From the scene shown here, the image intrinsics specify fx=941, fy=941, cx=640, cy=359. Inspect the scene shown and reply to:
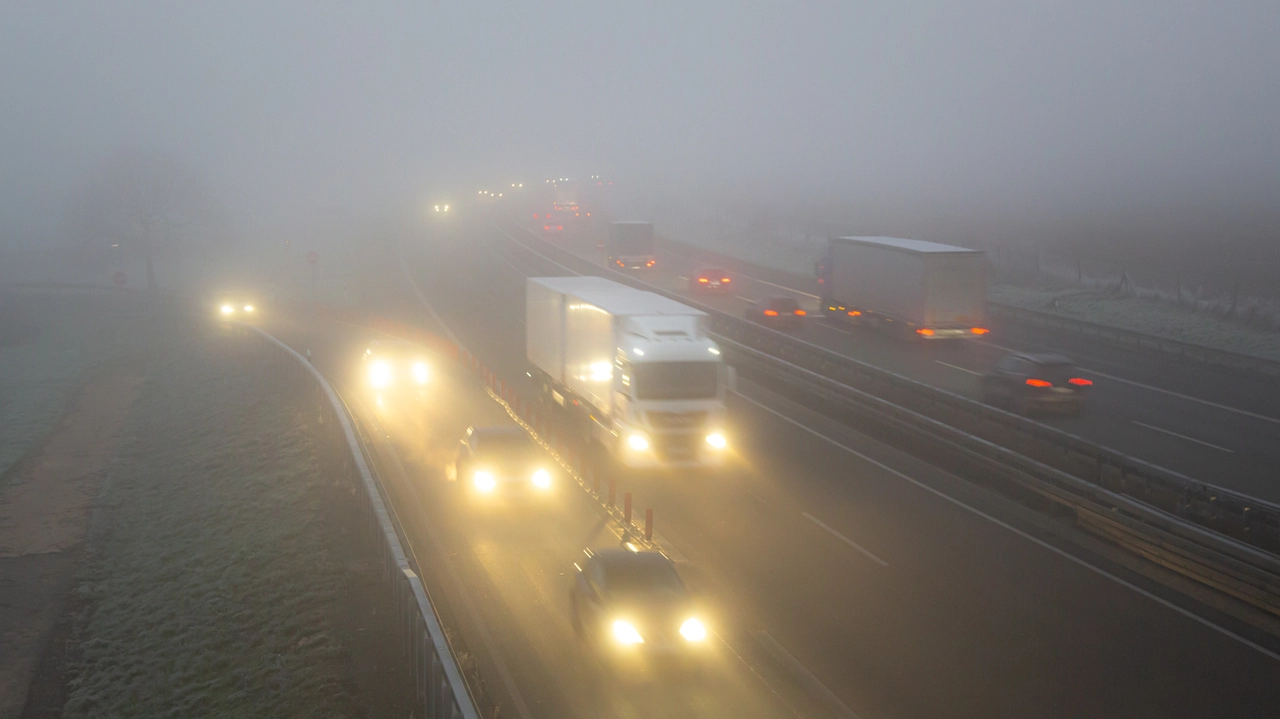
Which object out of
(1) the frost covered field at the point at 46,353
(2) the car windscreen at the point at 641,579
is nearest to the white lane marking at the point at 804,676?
(2) the car windscreen at the point at 641,579

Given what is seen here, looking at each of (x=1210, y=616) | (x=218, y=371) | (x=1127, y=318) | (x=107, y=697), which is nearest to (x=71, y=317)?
(x=218, y=371)

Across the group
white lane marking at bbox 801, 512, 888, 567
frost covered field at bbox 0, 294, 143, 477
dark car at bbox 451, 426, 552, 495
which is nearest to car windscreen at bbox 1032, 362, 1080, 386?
white lane marking at bbox 801, 512, 888, 567

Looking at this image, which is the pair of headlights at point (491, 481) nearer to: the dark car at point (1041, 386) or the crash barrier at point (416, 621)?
the crash barrier at point (416, 621)

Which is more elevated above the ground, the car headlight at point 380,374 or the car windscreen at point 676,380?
the car windscreen at point 676,380

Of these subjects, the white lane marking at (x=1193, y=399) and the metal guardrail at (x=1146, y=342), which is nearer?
the white lane marking at (x=1193, y=399)

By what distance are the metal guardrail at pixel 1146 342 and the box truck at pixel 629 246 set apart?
75.7 feet

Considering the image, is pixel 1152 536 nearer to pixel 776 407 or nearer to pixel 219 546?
pixel 776 407

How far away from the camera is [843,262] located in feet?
133

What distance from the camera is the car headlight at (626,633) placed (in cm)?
1153

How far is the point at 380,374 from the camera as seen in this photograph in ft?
108

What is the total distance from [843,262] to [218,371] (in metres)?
26.9

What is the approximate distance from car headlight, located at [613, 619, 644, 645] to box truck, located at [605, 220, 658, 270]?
47.9m

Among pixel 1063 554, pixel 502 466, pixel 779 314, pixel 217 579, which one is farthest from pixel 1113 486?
pixel 779 314

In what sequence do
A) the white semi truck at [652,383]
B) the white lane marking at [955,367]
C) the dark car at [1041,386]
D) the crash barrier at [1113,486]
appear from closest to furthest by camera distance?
the crash barrier at [1113,486] → the white semi truck at [652,383] → the dark car at [1041,386] → the white lane marking at [955,367]
